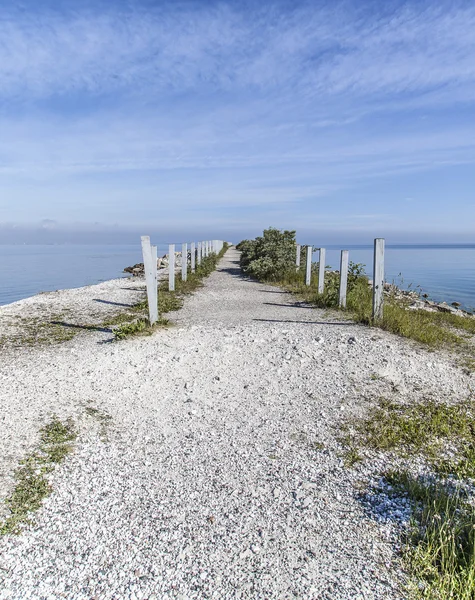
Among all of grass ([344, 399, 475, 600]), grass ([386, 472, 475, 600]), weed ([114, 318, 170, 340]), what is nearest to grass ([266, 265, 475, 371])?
grass ([344, 399, 475, 600])

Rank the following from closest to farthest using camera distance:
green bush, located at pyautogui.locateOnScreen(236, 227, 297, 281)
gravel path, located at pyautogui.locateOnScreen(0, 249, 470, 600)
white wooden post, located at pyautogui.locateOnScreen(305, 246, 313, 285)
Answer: gravel path, located at pyautogui.locateOnScreen(0, 249, 470, 600) < white wooden post, located at pyautogui.locateOnScreen(305, 246, 313, 285) < green bush, located at pyautogui.locateOnScreen(236, 227, 297, 281)

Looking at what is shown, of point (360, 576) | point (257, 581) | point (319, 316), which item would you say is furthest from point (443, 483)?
point (319, 316)

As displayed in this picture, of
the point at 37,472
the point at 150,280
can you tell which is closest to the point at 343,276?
the point at 150,280

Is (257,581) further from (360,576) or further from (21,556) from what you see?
(21,556)

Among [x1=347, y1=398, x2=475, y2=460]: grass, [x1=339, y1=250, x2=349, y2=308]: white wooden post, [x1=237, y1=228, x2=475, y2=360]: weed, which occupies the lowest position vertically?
[x1=347, y1=398, x2=475, y2=460]: grass

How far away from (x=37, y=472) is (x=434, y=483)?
11.2ft

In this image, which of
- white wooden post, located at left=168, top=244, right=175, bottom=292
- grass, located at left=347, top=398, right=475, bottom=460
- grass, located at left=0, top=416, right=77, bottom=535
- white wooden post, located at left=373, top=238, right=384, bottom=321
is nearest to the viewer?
grass, located at left=0, top=416, right=77, bottom=535

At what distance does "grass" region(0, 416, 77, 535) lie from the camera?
3080mm

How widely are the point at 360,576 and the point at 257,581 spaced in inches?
24.8

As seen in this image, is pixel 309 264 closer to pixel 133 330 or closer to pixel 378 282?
pixel 378 282

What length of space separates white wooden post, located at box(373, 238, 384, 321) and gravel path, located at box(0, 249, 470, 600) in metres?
0.79

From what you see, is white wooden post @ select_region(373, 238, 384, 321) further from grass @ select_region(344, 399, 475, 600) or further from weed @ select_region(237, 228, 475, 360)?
grass @ select_region(344, 399, 475, 600)

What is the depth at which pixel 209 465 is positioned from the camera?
3895mm

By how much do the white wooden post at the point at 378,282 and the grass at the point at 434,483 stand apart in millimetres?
3425
